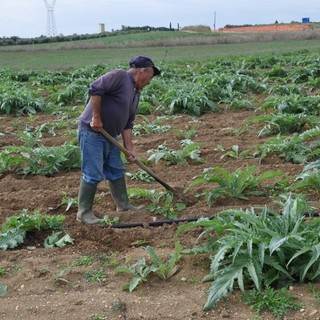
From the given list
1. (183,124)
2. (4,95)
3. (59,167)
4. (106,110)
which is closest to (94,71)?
(4,95)

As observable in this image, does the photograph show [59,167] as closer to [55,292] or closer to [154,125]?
[154,125]

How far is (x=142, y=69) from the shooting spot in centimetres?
542

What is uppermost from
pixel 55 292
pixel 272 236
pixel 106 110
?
pixel 106 110

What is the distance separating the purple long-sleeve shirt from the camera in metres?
5.34

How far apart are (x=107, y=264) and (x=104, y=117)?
149 cm

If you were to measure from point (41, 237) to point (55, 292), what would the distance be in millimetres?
1143

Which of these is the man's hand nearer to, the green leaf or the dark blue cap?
the dark blue cap

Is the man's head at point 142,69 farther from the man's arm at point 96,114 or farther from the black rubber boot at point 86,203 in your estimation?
the black rubber boot at point 86,203

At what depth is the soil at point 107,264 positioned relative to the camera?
387 centimetres

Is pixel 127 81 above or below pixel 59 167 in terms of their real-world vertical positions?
above

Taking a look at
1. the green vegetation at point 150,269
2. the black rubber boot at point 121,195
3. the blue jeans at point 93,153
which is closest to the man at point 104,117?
the blue jeans at point 93,153

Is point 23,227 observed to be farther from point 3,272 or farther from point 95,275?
point 95,275

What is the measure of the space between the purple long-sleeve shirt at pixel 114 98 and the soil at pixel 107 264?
0.89 metres

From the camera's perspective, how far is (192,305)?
3896 mm
